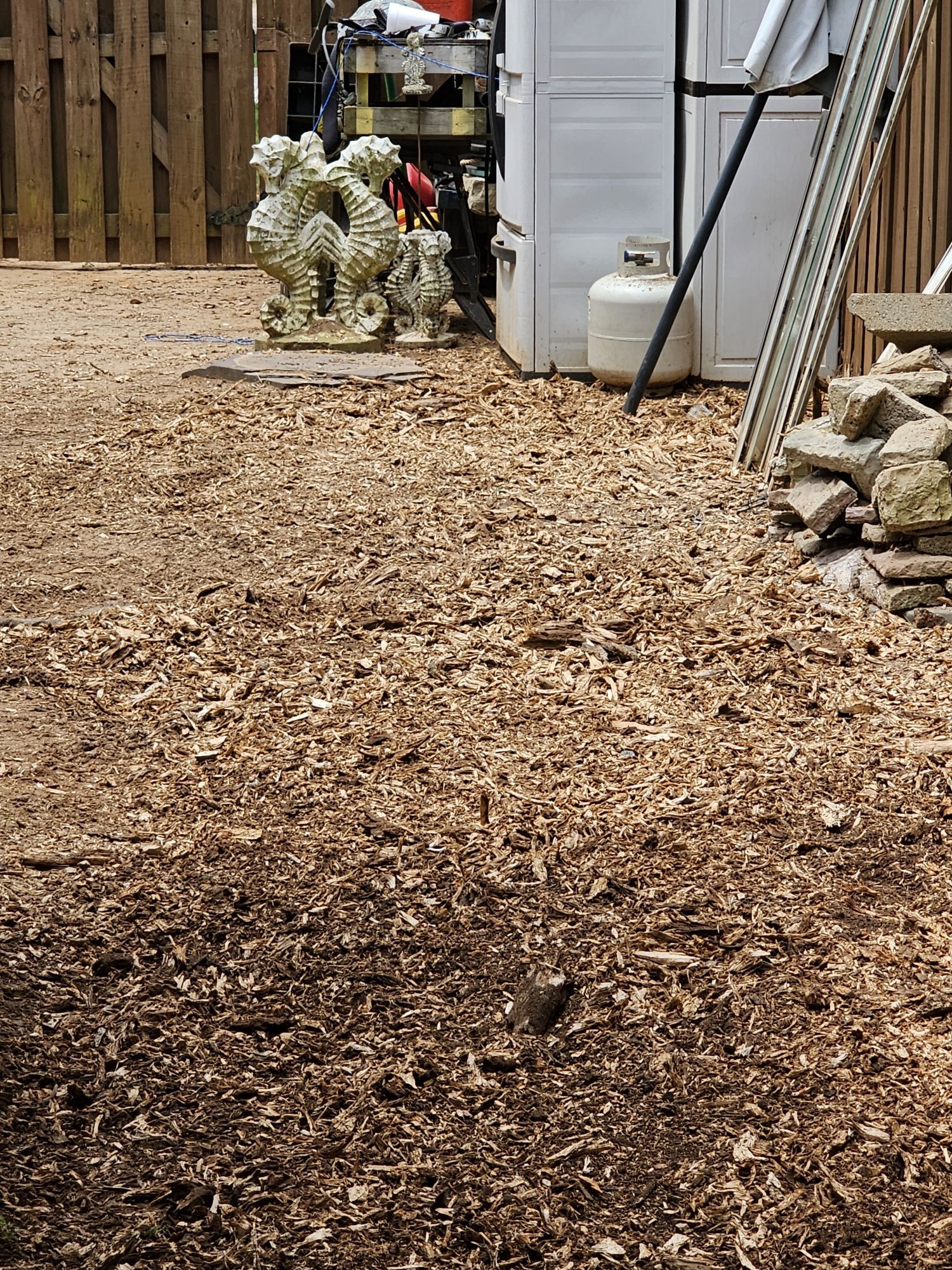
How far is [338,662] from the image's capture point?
4590mm

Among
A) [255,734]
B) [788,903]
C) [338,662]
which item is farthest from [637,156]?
[788,903]

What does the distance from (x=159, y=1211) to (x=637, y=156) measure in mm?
6406

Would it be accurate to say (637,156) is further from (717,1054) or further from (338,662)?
(717,1054)

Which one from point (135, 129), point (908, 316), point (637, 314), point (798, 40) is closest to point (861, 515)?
point (908, 316)

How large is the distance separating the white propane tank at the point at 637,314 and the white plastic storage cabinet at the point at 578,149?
340 millimetres

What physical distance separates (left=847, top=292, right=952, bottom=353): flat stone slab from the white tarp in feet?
4.40

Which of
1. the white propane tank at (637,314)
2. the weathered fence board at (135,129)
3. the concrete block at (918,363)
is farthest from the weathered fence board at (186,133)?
the concrete block at (918,363)

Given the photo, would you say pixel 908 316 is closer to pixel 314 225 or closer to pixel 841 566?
pixel 841 566

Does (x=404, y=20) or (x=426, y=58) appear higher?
(x=404, y=20)

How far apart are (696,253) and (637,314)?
56 cm

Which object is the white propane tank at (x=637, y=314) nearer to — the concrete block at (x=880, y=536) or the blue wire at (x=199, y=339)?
the blue wire at (x=199, y=339)

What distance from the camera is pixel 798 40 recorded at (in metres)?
6.24

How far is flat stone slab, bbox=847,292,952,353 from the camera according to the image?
536 centimetres

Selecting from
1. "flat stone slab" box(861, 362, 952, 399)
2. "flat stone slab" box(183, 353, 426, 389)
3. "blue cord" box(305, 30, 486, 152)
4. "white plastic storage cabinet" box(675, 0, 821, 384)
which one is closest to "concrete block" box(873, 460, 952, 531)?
"flat stone slab" box(861, 362, 952, 399)
